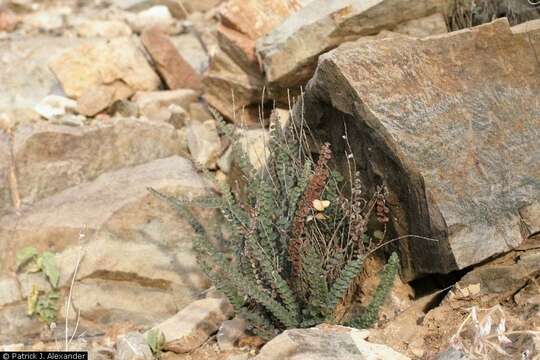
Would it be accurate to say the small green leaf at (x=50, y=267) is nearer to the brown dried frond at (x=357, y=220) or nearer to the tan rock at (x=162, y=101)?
the tan rock at (x=162, y=101)

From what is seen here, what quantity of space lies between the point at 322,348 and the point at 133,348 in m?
1.19

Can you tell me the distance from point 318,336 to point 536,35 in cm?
181

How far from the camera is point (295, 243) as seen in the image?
3283mm

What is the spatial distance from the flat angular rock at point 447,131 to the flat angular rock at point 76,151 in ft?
6.93

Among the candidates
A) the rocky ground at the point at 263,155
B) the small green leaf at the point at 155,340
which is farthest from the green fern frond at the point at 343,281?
the small green leaf at the point at 155,340

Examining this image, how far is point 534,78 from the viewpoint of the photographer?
3385 mm

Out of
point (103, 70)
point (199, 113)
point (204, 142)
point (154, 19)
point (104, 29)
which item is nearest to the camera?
point (204, 142)

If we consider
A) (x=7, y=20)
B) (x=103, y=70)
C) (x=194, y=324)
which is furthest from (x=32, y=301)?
(x=7, y=20)

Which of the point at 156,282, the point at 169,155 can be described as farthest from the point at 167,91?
the point at 156,282

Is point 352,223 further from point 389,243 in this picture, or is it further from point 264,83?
point 264,83

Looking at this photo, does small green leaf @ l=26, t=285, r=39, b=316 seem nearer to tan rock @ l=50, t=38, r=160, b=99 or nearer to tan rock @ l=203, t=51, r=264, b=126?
tan rock @ l=203, t=51, r=264, b=126

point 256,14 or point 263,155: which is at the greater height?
point 256,14

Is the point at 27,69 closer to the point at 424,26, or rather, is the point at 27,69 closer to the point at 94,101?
the point at 94,101

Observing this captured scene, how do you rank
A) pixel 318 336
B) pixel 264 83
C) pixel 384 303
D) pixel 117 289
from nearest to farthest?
pixel 318 336, pixel 384 303, pixel 117 289, pixel 264 83
